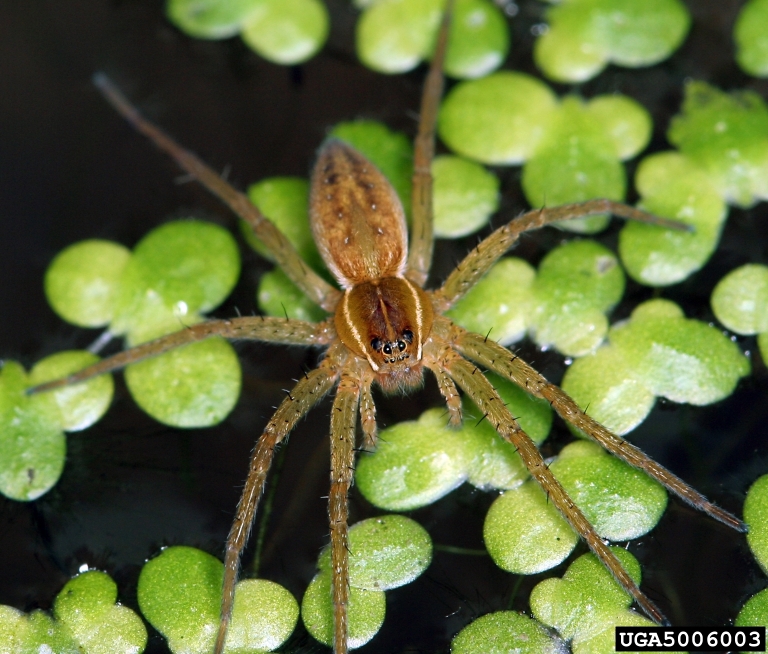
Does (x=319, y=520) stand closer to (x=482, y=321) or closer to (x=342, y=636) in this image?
(x=342, y=636)

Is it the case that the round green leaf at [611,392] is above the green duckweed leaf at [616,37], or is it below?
below

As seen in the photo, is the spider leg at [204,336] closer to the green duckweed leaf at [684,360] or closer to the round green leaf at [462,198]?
the round green leaf at [462,198]

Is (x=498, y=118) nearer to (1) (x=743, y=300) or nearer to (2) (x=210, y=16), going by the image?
(1) (x=743, y=300)

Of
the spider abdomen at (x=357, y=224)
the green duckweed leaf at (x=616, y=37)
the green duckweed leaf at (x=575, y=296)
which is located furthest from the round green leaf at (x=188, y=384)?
the green duckweed leaf at (x=616, y=37)

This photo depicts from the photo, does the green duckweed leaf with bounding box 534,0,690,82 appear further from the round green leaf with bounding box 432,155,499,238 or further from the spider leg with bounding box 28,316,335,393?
the spider leg with bounding box 28,316,335,393

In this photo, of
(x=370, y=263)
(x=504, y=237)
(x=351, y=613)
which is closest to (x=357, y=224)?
(x=370, y=263)

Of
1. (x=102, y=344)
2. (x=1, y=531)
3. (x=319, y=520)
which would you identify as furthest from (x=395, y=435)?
(x=1, y=531)
